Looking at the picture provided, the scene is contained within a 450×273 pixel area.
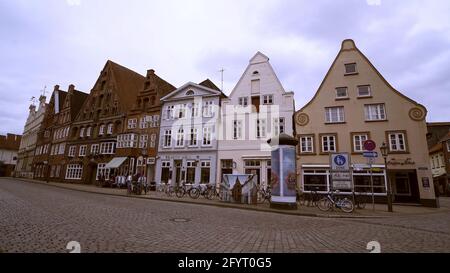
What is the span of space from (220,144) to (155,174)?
9.68 metres

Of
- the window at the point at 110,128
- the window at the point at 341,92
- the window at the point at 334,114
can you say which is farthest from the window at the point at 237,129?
the window at the point at 110,128

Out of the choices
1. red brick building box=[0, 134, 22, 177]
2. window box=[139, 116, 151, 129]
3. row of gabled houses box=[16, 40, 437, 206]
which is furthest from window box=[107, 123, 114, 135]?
red brick building box=[0, 134, 22, 177]

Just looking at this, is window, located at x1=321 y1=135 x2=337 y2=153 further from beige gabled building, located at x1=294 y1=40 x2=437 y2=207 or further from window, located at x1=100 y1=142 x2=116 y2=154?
window, located at x1=100 y1=142 x2=116 y2=154

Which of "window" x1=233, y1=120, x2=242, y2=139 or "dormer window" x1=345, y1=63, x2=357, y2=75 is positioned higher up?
"dormer window" x1=345, y1=63, x2=357, y2=75

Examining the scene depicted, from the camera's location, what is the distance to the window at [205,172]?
27.1m

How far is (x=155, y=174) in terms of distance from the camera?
98.9 feet

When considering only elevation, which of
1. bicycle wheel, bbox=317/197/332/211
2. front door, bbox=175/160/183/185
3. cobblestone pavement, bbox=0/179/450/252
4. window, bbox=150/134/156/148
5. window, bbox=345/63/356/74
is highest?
window, bbox=345/63/356/74

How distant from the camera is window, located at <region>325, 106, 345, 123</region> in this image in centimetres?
2344

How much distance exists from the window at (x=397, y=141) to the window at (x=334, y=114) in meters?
4.28

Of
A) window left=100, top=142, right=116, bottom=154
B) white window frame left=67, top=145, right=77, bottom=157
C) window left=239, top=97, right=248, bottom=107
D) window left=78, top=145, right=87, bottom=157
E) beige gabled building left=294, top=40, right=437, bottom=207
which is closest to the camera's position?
beige gabled building left=294, top=40, right=437, bottom=207

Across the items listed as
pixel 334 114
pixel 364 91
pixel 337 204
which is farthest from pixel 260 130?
pixel 337 204

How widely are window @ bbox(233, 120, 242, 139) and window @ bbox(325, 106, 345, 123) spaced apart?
8.96 metres

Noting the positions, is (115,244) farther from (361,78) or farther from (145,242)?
(361,78)
